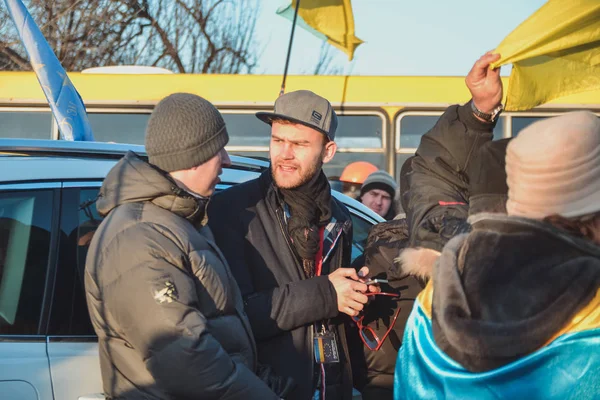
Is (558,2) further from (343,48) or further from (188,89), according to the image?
(188,89)

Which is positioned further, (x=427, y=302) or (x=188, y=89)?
(x=188, y=89)

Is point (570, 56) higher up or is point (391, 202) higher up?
point (570, 56)

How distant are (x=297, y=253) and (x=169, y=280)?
37.7 inches

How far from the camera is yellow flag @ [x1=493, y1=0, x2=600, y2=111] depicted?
107 inches

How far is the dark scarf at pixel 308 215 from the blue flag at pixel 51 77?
2.41 meters

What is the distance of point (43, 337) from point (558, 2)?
2205mm

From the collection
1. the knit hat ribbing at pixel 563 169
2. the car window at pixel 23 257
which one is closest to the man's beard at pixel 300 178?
the car window at pixel 23 257

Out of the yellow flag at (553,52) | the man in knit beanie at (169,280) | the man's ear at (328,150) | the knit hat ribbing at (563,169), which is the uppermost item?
the yellow flag at (553,52)

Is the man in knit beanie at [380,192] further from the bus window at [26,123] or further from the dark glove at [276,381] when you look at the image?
the dark glove at [276,381]

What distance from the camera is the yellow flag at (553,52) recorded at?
2715 millimetres

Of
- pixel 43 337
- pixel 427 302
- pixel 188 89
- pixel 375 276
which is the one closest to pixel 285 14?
pixel 188 89

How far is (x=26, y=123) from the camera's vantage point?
877 cm

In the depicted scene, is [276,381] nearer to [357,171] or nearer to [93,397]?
[93,397]

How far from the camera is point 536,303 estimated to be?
2.03 metres
